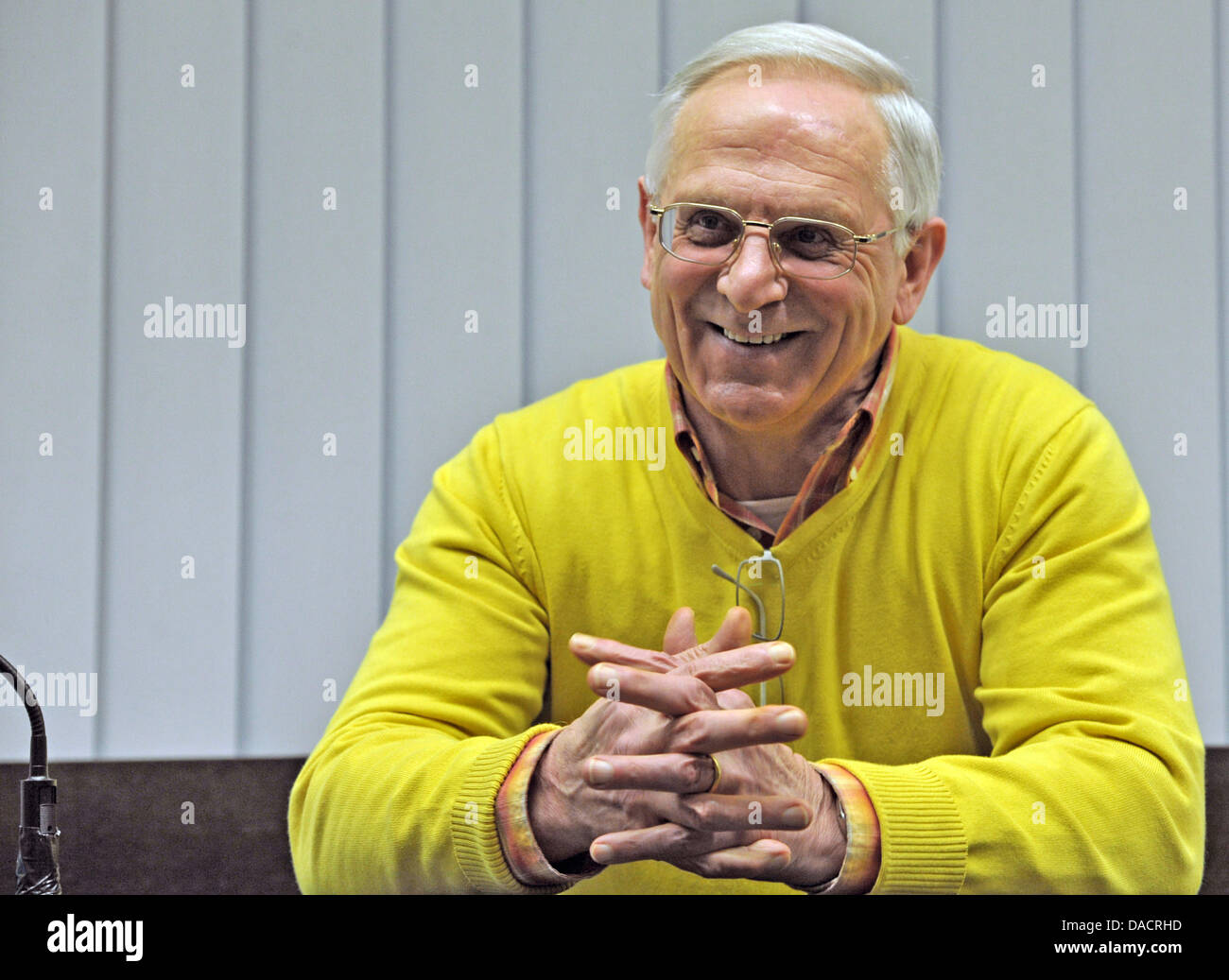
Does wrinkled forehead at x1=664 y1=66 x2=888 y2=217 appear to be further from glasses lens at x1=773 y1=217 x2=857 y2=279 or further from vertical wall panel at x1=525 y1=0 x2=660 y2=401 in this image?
vertical wall panel at x1=525 y1=0 x2=660 y2=401

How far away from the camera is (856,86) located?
3.75 ft

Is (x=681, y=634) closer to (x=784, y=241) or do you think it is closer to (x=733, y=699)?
(x=733, y=699)

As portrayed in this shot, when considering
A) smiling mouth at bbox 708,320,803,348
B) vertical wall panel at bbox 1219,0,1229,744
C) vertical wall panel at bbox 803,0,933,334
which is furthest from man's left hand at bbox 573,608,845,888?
vertical wall panel at bbox 1219,0,1229,744

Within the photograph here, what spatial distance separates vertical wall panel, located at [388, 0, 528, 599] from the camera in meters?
1.28

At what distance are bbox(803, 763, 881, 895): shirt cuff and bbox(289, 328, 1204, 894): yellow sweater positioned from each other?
0.01 meters

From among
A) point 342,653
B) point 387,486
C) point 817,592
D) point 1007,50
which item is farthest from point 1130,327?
point 342,653

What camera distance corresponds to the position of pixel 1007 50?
50.5 inches

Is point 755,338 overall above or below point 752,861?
above

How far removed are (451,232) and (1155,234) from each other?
0.85 metres

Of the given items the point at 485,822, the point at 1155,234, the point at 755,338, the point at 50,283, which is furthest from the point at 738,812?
the point at 50,283

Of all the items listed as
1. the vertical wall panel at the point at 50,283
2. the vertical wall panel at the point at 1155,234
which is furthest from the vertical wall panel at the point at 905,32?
the vertical wall panel at the point at 50,283
